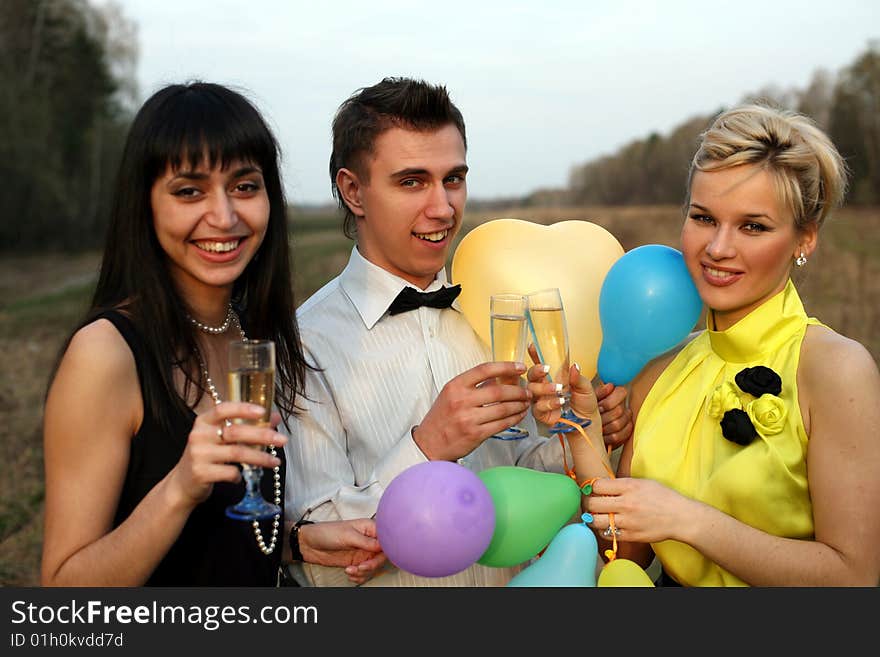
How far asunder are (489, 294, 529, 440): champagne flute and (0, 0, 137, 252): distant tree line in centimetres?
3279

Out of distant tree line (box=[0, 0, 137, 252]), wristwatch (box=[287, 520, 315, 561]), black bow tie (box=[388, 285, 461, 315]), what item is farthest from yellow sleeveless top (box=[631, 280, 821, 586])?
distant tree line (box=[0, 0, 137, 252])

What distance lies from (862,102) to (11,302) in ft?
71.9

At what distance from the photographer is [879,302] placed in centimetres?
1616

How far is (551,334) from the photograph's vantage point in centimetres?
267

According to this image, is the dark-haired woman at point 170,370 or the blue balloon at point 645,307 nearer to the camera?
the dark-haired woman at point 170,370

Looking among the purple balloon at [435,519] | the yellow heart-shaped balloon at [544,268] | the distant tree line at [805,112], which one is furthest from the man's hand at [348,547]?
the distant tree line at [805,112]

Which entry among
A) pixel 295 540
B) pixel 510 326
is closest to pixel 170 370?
pixel 295 540

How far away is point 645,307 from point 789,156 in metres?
0.65

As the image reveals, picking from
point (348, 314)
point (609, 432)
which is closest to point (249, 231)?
point (348, 314)

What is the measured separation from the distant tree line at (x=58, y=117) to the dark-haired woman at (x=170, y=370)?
32.2 m

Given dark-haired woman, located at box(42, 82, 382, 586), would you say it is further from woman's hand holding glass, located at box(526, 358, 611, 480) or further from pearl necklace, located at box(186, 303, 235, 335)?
woman's hand holding glass, located at box(526, 358, 611, 480)

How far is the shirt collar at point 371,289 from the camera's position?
11.1ft

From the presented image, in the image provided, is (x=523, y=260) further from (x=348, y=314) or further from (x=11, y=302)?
(x=11, y=302)

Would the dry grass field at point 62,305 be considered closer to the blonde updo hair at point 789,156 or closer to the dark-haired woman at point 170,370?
the blonde updo hair at point 789,156
